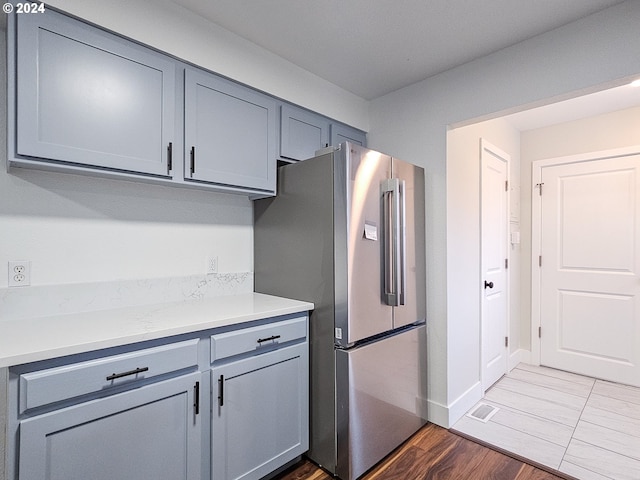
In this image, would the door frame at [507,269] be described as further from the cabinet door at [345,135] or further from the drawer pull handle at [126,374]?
the drawer pull handle at [126,374]

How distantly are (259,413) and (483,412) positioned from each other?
1.83m

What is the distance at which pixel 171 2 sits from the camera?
1716 mm

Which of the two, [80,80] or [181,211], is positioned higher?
[80,80]

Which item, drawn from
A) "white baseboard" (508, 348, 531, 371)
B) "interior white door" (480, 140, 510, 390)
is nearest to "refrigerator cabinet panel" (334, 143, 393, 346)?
"interior white door" (480, 140, 510, 390)

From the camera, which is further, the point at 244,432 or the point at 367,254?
the point at 367,254

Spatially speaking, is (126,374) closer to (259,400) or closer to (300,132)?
(259,400)

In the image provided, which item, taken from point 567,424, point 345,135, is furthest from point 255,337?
point 567,424

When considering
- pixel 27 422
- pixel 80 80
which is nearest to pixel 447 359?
pixel 27 422

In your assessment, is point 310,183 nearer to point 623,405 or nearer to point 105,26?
point 105,26

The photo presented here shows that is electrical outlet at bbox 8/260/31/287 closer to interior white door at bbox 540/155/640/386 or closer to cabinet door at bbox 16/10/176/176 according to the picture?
cabinet door at bbox 16/10/176/176

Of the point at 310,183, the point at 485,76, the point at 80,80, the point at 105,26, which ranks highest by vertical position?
the point at 485,76

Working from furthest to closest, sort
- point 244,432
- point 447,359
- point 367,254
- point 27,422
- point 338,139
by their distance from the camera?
point 338,139
point 447,359
point 367,254
point 244,432
point 27,422

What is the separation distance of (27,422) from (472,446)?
230 cm

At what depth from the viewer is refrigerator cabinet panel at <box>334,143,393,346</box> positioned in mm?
1827
